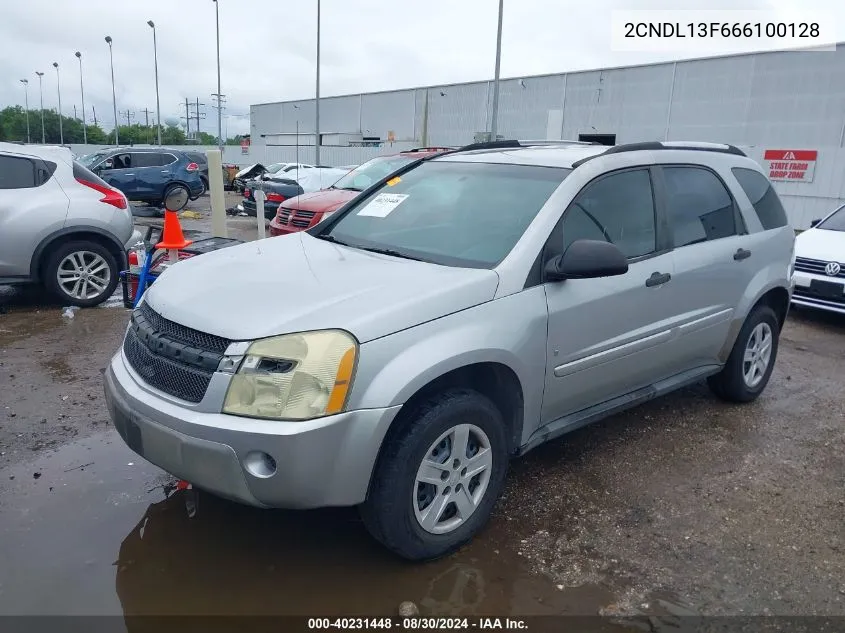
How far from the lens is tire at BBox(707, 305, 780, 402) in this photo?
4.74 m

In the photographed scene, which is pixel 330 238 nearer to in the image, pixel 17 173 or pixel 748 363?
pixel 748 363

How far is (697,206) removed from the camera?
4.27 metres

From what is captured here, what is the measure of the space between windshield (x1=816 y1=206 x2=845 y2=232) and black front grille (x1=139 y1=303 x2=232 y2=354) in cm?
846

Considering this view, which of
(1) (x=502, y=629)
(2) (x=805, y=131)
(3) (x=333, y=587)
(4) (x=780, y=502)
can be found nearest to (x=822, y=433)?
(4) (x=780, y=502)

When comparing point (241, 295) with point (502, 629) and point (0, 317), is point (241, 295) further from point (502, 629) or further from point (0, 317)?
point (0, 317)

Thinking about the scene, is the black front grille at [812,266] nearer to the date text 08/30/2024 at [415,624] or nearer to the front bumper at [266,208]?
the date text 08/30/2024 at [415,624]

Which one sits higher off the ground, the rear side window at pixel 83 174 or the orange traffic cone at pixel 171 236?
the rear side window at pixel 83 174

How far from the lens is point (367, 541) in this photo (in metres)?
3.14

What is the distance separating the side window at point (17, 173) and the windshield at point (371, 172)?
4.56m

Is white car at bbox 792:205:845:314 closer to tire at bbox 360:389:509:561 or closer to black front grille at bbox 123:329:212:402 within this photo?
tire at bbox 360:389:509:561

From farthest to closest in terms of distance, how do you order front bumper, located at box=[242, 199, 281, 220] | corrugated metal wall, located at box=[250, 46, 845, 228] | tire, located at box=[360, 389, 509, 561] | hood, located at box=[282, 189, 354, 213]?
corrugated metal wall, located at box=[250, 46, 845, 228]
front bumper, located at box=[242, 199, 281, 220]
hood, located at box=[282, 189, 354, 213]
tire, located at box=[360, 389, 509, 561]

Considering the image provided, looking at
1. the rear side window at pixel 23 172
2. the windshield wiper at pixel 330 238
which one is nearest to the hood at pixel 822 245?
the windshield wiper at pixel 330 238

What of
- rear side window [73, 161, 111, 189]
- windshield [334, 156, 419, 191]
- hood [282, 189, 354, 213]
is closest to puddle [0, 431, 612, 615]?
rear side window [73, 161, 111, 189]

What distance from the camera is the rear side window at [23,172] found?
6762 mm
